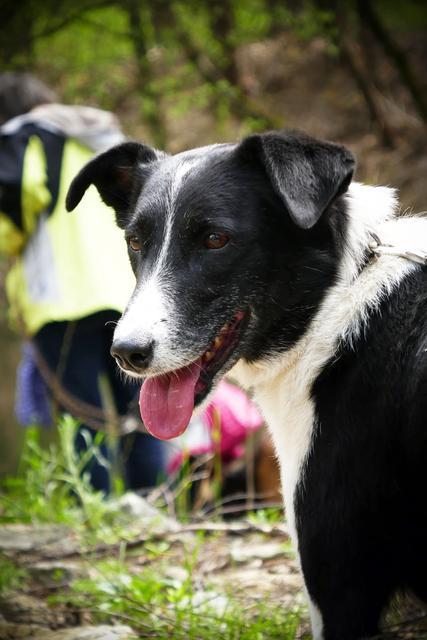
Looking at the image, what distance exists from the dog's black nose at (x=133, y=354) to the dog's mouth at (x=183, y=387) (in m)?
0.16

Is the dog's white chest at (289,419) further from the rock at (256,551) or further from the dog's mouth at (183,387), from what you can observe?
the rock at (256,551)

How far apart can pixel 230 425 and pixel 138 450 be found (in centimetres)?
60

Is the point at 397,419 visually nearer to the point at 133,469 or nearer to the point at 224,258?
the point at 224,258

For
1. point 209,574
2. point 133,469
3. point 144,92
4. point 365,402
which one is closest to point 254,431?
point 133,469

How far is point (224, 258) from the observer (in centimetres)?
238

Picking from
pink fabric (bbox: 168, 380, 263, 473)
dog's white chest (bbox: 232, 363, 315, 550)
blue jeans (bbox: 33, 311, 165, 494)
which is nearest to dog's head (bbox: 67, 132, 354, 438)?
dog's white chest (bbox: 232, 363, 315, 550)

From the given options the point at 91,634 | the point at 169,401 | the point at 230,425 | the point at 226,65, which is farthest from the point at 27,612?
the point at 226,65

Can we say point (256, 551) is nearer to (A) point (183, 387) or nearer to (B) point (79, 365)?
(A) point (183, 387)

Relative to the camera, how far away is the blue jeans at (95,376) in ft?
15.1

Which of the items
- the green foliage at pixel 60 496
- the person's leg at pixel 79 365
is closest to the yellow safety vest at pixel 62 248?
the person's leg at pixel 79 365

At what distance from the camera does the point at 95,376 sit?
4727 millimetres

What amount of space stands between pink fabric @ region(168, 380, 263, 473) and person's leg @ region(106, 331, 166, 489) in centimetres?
13

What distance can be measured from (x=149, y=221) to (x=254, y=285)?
1.30 ft

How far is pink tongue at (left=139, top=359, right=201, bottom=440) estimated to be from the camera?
93.9 inches
